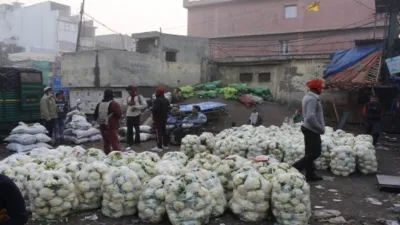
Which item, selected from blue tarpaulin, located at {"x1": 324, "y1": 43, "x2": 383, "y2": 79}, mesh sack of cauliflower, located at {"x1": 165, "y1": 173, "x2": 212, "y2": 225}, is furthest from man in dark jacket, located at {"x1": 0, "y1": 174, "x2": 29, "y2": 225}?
blue tarpaulin, located at {"x1": 324, "y1": 43, "x2": 383, "y2": 79}

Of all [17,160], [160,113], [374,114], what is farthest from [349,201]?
[160,113]

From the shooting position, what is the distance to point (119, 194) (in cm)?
412

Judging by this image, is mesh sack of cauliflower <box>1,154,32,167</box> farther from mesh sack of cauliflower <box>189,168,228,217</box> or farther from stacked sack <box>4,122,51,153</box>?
stacked sack <box>4,122,51,153</box>

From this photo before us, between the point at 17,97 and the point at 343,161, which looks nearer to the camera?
the point at 343,161

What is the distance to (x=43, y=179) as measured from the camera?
405 cm

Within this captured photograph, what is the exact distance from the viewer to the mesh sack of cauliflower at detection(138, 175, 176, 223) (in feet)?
13.1

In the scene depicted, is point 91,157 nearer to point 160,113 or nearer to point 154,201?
point 154,201

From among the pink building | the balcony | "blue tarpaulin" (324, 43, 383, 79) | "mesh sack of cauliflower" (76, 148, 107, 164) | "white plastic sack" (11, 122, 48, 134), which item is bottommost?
"white plastic sack" (11, 122, 48, 134)

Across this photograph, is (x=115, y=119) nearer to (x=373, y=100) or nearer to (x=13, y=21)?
(x=373, y=100)

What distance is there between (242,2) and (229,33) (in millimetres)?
2893

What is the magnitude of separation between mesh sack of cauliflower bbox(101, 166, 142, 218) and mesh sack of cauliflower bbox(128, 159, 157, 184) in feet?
1.02

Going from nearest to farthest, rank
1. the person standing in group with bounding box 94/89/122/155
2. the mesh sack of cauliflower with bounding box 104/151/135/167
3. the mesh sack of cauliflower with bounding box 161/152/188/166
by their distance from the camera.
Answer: the mesh sack of cauliflower with bounding box 104/151/135/167 → the mesh sack of cauliflower with bounding box 161/152/188/166 → the person standing in group with bounding box 94/89/122/155

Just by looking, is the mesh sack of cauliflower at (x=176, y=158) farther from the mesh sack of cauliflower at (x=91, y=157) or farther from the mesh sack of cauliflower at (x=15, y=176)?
the mesh sack of cauliflower at (x=15, y=176)

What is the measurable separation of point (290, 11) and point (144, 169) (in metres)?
26.5
